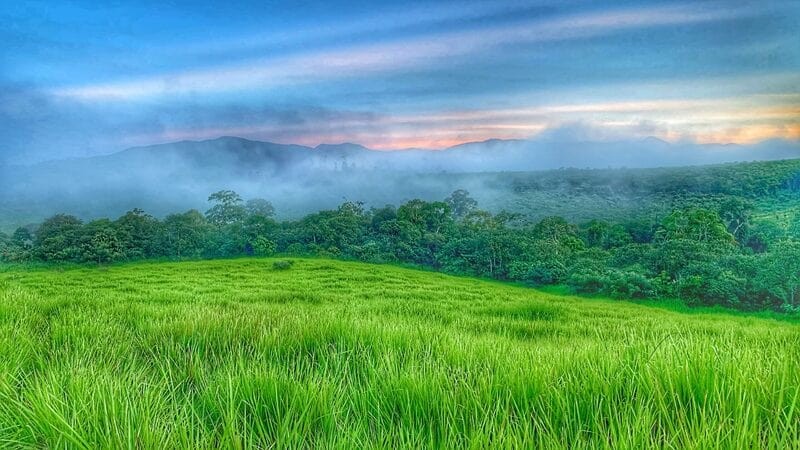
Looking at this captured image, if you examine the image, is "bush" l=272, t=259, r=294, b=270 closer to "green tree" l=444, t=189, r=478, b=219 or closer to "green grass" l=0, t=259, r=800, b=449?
"green tree" l=444, t=189, r=478, b=219

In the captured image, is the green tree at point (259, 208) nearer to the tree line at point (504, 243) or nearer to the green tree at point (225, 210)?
the tree line at point (504, 243)

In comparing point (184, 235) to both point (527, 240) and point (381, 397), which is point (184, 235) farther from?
point (381, 397)

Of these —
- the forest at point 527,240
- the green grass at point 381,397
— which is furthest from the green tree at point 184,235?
the green grass at point 381,397

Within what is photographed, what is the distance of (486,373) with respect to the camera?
1753 mm

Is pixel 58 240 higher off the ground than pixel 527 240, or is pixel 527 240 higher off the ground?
pixel 58 240

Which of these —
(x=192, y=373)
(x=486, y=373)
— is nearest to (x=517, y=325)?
(x=486, y=373)

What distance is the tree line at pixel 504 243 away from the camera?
2664 centimetres

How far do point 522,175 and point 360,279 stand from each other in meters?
38.2

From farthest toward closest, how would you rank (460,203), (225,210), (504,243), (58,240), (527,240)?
1. (460,203)
2. (527,240)
3. (504,243)
4. (225,210)
5. (58,240)

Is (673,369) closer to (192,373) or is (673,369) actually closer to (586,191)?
(192,373)

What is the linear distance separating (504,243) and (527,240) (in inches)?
107

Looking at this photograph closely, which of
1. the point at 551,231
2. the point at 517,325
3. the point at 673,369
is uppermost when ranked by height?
the point at 673,369

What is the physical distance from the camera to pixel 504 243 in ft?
126

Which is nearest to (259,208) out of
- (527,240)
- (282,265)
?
(282,265)
